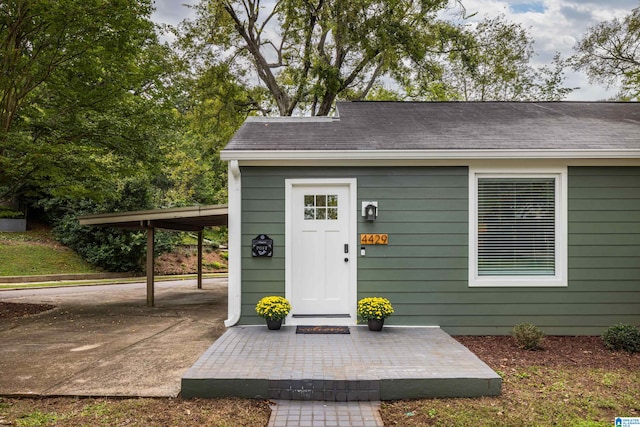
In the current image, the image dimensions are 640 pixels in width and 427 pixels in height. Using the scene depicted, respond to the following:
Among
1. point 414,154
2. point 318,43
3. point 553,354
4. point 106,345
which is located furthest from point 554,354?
point 318,43

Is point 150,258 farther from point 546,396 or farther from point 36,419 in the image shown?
point 546,396

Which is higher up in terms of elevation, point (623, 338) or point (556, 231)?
point (556, 231)

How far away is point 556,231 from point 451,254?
4.82 feet

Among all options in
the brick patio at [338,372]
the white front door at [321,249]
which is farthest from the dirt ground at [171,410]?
the white front door at [321,249]

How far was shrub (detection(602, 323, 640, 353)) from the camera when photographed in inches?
182

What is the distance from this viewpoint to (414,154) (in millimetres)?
5125

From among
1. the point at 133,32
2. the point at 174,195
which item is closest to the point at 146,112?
the point at 133,32

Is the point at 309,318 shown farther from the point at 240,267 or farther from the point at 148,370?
the point at 148,370

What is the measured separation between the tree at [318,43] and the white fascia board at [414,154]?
9922 mm

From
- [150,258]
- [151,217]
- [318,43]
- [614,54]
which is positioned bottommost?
[150,258]

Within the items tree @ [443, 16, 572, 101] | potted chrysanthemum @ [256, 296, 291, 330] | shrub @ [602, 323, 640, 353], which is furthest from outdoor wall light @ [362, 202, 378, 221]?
tree @ [443, 16, 572, 101]

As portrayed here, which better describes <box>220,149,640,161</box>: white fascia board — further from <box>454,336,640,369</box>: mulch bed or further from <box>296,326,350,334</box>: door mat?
<box>454,336,640,369</box>: mulch bed

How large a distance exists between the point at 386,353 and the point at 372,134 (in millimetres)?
3068

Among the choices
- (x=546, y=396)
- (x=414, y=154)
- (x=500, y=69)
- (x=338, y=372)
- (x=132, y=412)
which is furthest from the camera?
(x=500, y=69)
